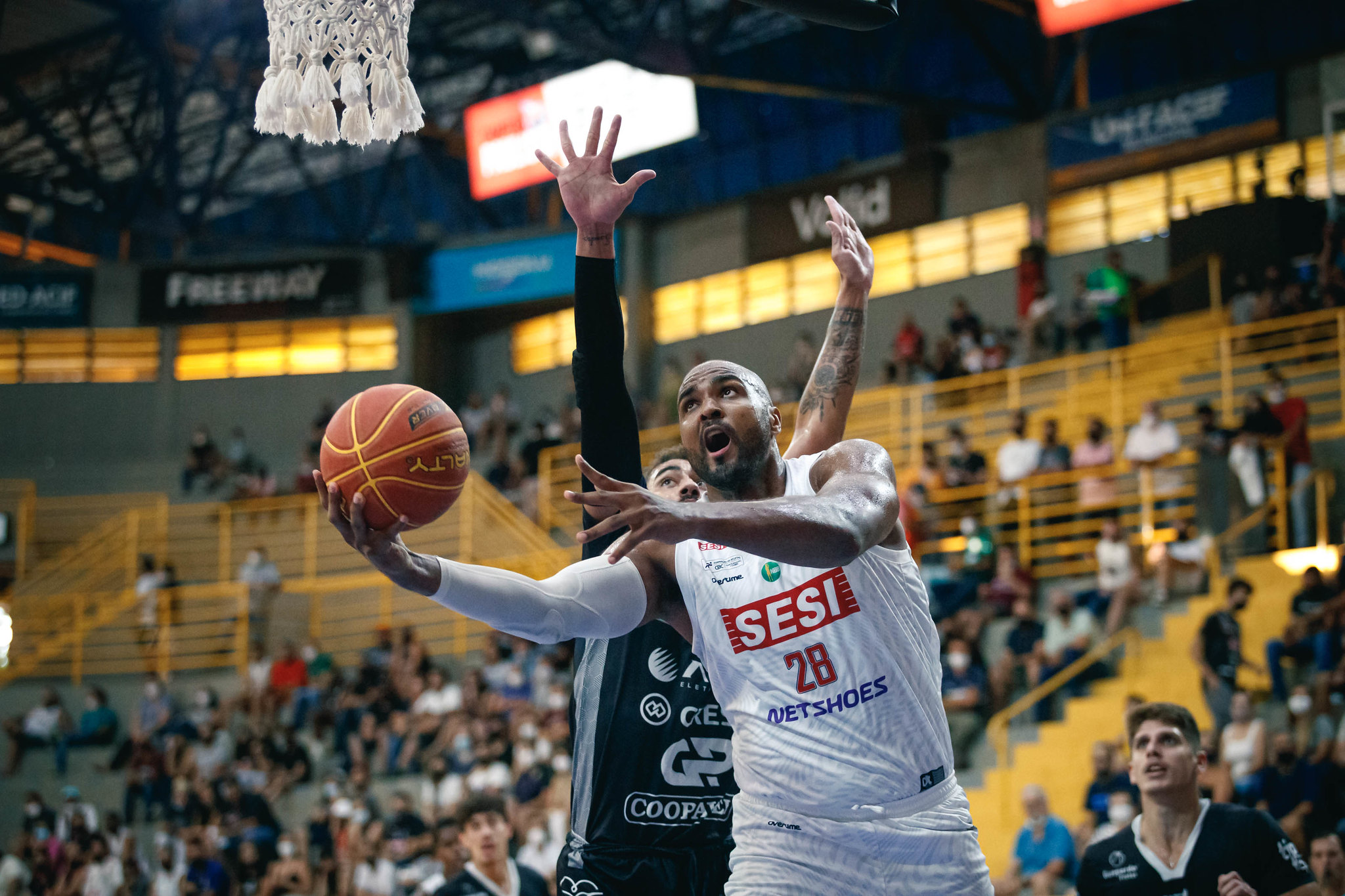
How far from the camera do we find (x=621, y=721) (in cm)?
482

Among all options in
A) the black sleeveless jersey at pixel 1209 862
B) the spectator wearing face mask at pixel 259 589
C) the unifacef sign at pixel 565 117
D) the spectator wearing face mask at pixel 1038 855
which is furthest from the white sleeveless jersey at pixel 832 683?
the spectator wearing face mask at pixel 259 589

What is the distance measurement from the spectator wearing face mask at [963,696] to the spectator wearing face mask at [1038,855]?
2140 mm

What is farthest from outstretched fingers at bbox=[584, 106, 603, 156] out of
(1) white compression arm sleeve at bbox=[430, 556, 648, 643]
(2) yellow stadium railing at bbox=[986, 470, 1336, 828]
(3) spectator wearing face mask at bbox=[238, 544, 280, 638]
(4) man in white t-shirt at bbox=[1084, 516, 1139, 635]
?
(3) spectator wearing face mask at bbox=[238, 544, 280, 638]

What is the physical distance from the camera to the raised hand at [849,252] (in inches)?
209

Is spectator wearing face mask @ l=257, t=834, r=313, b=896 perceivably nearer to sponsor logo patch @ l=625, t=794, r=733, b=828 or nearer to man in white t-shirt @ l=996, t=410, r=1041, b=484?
man in white t-shirt @ l=996, t=410, r=1041, b=484

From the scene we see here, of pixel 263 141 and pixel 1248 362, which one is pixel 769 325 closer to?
pixel 1248 362

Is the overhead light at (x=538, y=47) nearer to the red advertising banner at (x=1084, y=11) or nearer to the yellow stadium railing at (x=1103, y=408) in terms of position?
the yellow stadium railing at (x=1103, y=408)

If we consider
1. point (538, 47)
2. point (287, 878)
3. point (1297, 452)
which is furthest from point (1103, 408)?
point (538, 47)

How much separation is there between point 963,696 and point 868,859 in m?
9.24

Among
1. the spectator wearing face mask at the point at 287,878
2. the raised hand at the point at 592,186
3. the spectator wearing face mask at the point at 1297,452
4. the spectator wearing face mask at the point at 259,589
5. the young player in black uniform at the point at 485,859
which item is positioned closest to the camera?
the raised hand at the point at 592,186

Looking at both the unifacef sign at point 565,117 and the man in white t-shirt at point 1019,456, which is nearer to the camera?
the man in white t-shirt at point 1019,456

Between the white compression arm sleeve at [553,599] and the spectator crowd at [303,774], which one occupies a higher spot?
the white compression arm sleeve at [553,599]

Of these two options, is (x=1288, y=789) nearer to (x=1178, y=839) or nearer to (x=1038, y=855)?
(x=1038, y=855)

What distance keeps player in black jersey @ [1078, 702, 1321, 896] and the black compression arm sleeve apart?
2.35 metres
